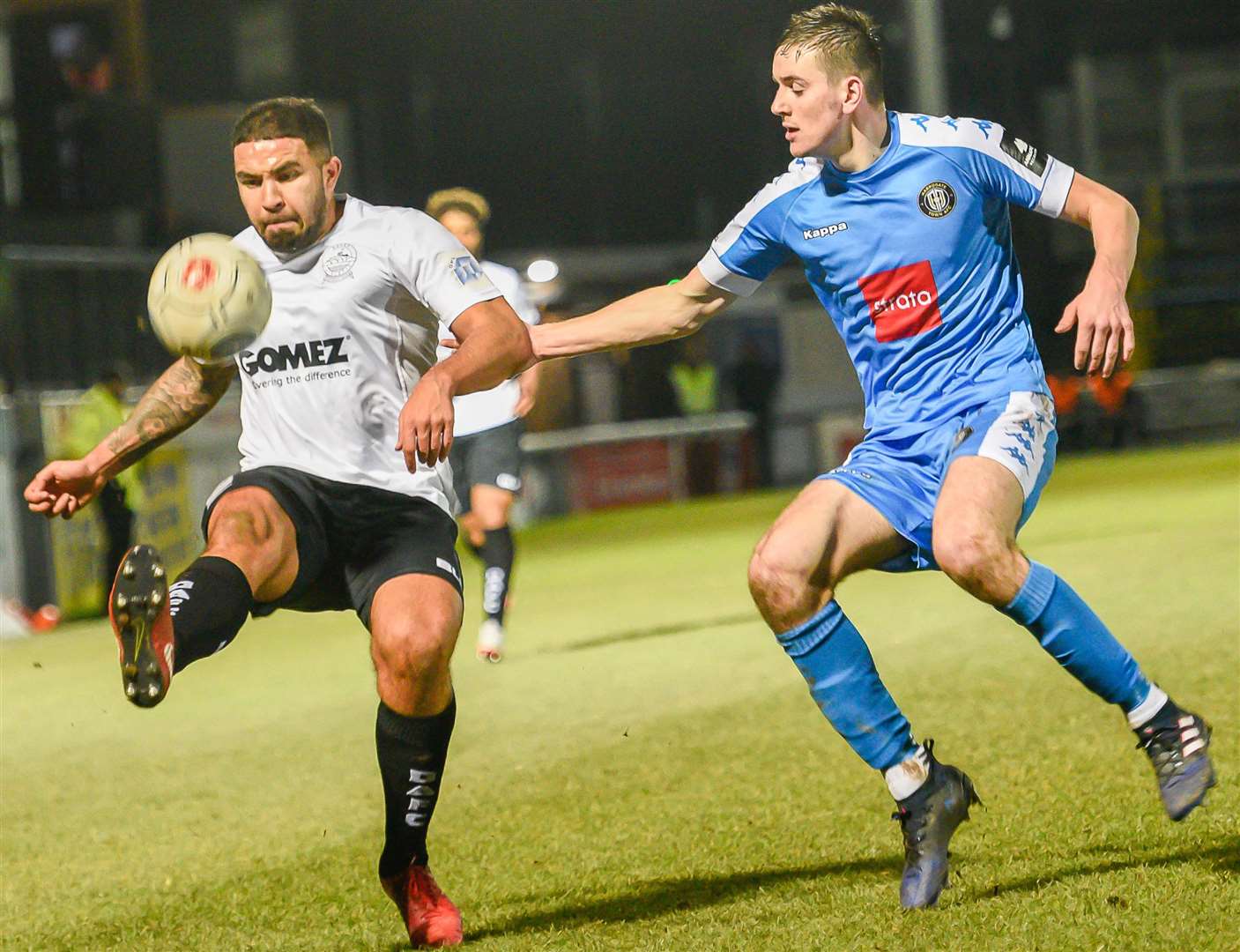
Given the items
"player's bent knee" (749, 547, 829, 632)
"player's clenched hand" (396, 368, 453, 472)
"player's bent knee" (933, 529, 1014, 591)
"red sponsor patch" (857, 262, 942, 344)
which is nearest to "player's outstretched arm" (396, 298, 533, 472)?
"player's clenched hand" (396, 368, 453, 472)

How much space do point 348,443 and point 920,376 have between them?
4.77 feet

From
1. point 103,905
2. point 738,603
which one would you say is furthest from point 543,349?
point 738,603

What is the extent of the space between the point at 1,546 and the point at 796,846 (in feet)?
30.5

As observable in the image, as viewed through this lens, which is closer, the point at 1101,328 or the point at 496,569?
the point at 1101,328

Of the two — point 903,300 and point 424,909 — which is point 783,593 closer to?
point 903,300

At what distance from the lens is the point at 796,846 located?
5328mm

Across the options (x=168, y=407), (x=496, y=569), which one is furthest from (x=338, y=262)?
(x=496, y=569)

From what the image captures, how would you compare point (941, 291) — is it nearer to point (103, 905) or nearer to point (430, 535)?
point (430, 535)

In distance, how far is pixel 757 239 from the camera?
503 centimetres

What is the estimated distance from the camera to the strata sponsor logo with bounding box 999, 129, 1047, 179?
15.8 feet

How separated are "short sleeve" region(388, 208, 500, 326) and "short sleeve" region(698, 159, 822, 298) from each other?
664mm

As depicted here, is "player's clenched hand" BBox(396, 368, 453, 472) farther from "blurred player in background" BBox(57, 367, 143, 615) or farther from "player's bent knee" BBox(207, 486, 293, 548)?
"blurred player in background" BBox(57, 367, 143, 615)

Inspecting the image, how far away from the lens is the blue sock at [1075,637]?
4461 mm

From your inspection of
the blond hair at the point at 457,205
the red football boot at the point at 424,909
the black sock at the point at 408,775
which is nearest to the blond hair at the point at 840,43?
the black sock at the point at 408,775
